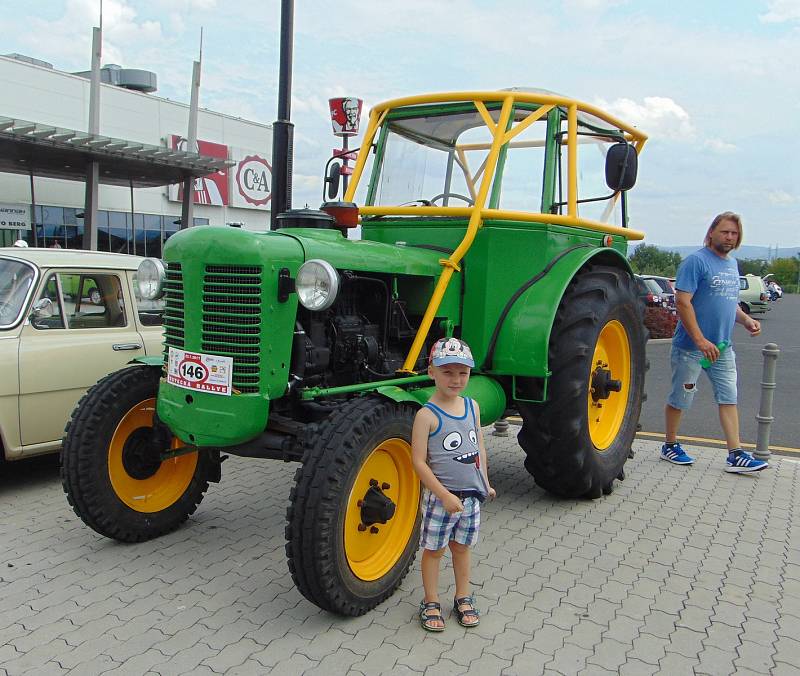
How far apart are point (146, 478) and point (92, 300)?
1866mm

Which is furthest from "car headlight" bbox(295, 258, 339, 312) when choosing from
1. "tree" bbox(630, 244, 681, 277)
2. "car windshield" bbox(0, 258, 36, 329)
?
"tree" bbox(630, 244, 681, 277)

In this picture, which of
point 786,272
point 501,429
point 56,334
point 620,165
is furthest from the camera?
point 786,272

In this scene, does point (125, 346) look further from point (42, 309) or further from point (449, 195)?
point (449, 195)

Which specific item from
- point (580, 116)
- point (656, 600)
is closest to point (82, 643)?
point (656, 600)

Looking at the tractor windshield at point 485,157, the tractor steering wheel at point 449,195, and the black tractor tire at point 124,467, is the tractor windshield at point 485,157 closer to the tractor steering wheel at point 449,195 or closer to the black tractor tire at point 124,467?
the tractor steering wheel at point 449,195

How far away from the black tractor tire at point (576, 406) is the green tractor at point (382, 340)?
0.6 inches

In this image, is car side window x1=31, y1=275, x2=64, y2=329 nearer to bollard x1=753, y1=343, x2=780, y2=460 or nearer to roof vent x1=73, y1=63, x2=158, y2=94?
bollard x1=753, y1=343, x2=780, y2=460

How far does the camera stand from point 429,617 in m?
3.14

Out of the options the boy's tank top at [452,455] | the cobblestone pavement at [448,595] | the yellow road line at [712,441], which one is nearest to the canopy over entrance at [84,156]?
the cobblestone pavement at [448,595]

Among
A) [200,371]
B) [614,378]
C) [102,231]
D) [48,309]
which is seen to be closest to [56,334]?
[48,309]

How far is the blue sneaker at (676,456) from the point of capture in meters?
5.88

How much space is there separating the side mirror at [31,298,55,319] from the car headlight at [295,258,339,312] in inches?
103

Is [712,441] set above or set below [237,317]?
below

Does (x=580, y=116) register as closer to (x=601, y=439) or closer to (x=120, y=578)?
(x=601, y=439)
